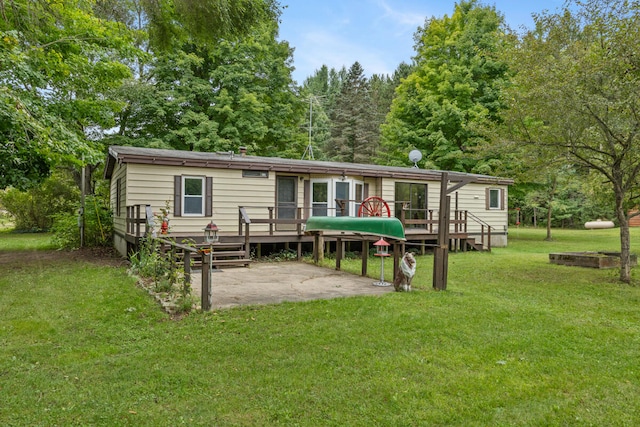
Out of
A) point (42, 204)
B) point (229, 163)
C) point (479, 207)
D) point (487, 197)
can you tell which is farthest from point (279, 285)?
point (42, 204)

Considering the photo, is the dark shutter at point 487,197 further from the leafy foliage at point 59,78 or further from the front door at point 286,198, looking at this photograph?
the leafy foliage at point 59,78

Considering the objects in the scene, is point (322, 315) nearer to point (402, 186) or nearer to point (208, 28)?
point (208, 28)

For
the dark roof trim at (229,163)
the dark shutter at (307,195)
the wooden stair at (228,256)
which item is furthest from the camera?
the dark shutter at (307,195)

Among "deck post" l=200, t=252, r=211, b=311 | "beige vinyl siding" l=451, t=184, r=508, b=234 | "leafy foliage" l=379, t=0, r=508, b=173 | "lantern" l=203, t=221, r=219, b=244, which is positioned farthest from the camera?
"leafy foliage" l=379, t=0, r=508, b=173

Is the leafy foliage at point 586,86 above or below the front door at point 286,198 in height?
above

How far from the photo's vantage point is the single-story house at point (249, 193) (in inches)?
406

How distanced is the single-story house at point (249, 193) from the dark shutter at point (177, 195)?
0.08 feet

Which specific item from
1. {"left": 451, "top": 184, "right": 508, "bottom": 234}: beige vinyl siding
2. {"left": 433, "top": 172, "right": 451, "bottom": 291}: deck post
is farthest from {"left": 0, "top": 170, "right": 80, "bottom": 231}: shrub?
{"left": 433, "top": 172, "right": 451, "bottom": 291}: deck post

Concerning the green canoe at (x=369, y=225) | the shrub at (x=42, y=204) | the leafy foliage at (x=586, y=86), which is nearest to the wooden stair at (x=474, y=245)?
the leafy foliage at (x=586, y=86)

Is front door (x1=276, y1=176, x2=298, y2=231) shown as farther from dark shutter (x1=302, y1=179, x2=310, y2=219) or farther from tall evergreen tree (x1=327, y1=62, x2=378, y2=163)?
tall evergreen tree (x1=327, y1=62, x2=378, y2=163)

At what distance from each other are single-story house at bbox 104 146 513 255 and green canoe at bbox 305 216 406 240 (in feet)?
8.80

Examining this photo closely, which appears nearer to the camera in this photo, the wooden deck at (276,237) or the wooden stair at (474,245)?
the wooden deck at (276,237)

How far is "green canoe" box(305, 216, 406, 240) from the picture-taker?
7.02m

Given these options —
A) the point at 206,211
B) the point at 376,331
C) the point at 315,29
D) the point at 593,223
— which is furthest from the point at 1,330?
the point at 593,223
